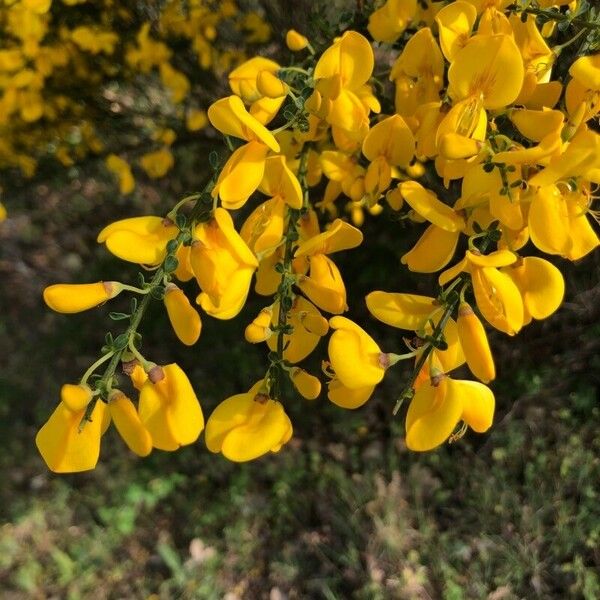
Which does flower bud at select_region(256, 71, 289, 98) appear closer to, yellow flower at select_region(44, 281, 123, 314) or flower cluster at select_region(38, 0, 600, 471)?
flower cluster at select_region(38, 0, 600, 471)

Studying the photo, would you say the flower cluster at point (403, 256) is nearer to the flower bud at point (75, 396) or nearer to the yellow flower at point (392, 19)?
the flower bud at point (75, 396)

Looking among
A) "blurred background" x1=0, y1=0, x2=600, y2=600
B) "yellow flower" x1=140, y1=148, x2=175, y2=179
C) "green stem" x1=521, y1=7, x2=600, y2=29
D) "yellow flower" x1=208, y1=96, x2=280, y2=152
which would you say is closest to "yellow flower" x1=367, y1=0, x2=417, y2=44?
"green stem" x1=521, y1=7, x2=600, y2=29

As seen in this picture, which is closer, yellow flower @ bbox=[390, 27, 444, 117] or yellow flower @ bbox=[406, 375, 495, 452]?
yellow flower @ bbox=[406, 375, 495, 452]

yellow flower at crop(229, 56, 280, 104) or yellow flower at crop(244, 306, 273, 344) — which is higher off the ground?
yellow flower at crop(229, 56, 280, 104)

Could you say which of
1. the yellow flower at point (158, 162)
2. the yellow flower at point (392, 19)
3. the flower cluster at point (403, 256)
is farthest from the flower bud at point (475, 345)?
the yellow flower at point (158, 162)

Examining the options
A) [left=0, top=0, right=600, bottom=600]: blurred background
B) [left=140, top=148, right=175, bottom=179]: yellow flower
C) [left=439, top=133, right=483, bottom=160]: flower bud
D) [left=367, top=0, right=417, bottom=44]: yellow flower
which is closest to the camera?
[left=439, top=133, right=483, bottom=160]: flower bud

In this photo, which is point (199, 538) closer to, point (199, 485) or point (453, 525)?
point (199, 485)

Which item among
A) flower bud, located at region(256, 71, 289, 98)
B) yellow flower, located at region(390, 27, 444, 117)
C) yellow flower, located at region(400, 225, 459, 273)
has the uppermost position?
flower bud, located at region(256, 71, 289, 98)
